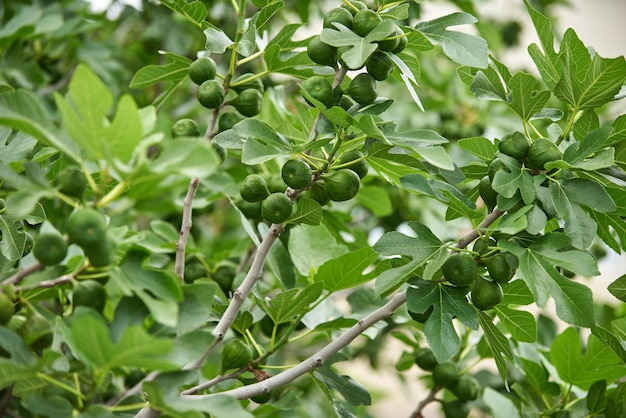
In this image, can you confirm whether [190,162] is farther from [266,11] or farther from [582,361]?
[582,361]

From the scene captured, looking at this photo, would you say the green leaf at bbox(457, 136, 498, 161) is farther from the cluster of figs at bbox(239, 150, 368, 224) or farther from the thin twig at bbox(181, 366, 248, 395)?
the thin twig at bbox(181, 366, 248, 395)

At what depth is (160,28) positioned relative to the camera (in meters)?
1.74

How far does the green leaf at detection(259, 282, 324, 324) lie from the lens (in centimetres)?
70

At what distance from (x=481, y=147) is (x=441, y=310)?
0.58 feet

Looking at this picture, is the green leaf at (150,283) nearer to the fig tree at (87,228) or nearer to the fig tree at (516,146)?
the fig tree at (87,228)

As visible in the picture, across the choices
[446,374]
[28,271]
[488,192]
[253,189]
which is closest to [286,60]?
[253,189]

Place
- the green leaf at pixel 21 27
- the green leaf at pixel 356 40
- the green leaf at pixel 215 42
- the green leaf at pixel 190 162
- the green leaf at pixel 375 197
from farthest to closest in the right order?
the green leaf at pixel 21 27 → the green leaf at pixel 375 197 → the green leaf at pixel 215 42 → the green leaf at pixel 356 40 → the green leaf at pixel 190 162

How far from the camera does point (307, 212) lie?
0.71m

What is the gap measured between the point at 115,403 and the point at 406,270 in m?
0.28

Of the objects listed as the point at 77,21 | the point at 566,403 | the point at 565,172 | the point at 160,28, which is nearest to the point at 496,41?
the point at 160,28

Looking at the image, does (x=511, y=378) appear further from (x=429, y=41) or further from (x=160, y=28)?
(x=160, y=28)

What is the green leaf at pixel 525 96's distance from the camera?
0.69 meters

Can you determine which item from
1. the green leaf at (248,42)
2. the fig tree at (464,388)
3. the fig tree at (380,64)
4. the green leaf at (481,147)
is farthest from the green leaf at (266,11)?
the fig tree at (464,388)

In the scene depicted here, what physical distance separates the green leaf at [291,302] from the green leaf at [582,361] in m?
0.37
